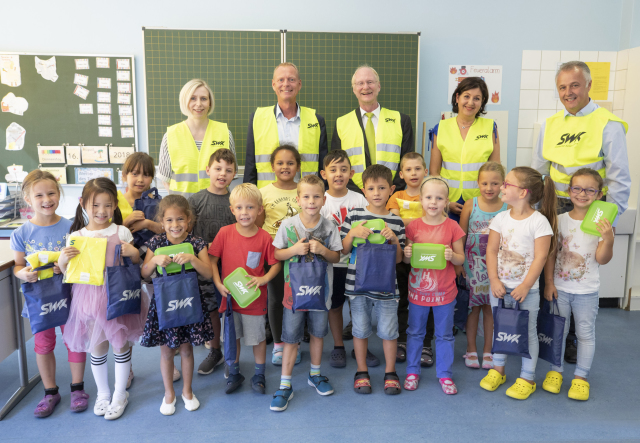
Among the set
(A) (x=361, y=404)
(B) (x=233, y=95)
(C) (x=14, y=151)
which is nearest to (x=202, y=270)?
(A) (x=361, y=404)

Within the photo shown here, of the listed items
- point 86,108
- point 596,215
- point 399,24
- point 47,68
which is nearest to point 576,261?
point 596,215

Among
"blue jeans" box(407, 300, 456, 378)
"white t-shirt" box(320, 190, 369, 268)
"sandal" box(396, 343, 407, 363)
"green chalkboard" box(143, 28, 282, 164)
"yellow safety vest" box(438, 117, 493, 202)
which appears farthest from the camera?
"green chalkboard" box(143, 28, 282, 164)

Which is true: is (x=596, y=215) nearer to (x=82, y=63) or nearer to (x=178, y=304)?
(x=178, y=304)

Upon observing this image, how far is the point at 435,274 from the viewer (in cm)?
232

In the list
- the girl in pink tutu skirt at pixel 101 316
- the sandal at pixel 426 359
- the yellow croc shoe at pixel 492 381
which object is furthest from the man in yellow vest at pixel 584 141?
the girl in pink tutu skirt at pixel 101 316

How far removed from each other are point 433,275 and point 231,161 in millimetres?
1343

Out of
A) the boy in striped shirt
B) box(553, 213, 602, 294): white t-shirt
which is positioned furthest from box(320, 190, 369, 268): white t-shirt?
box(553, 213, 602, 294): white t-shirt

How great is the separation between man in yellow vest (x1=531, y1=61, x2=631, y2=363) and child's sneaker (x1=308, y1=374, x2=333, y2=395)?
1.36 m

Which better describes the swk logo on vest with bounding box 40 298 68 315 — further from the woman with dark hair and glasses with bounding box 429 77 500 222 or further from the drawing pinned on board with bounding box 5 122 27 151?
the drawing pinned on board with bounding box 5 122 27 151

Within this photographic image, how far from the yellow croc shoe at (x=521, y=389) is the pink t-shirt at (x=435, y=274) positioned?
591 millimetres

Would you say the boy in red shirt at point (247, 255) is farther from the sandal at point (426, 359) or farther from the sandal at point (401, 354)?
the sandal at point (426, 359)

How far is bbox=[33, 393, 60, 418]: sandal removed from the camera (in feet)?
6.99

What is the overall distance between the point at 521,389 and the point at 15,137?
4466 millimetres

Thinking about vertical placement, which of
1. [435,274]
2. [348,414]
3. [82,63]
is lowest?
[348,414]
